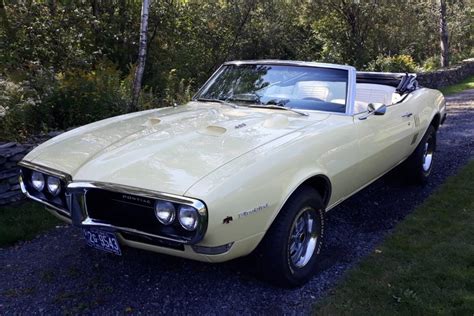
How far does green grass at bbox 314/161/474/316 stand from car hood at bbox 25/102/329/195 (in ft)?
3.93

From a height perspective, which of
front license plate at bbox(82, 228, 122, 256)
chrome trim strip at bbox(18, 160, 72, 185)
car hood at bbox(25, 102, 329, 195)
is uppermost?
car hood at bbox(25, 102, 329, 195)

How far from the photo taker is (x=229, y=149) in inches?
121

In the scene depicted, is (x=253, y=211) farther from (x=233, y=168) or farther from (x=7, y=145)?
(x=7, y=145)

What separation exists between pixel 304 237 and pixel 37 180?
1.95m

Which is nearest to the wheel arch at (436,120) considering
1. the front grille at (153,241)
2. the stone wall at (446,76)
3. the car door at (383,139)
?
the car door at (383,139)

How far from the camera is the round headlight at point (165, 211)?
2650 mm

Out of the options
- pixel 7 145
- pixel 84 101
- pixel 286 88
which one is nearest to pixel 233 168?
pixel 286 88

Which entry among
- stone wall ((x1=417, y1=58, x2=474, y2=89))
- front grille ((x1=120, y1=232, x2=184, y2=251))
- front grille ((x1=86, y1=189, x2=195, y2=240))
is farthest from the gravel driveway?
stone wall ((x1=417, y1=58, x2=474, y2=89))

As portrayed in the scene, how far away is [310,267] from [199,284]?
0.82 meters

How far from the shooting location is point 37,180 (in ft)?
10.9

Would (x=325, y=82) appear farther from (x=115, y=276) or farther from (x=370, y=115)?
(x=115, y=276)

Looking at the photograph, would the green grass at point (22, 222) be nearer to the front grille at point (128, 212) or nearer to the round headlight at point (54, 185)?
the round headlight at point (54, 185)

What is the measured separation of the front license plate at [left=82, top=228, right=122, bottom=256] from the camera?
9.57ft

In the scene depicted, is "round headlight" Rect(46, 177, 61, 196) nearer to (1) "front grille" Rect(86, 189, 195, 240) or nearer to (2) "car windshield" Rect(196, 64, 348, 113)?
(1) "front grille" Rect(86, 189, 195, 240)
